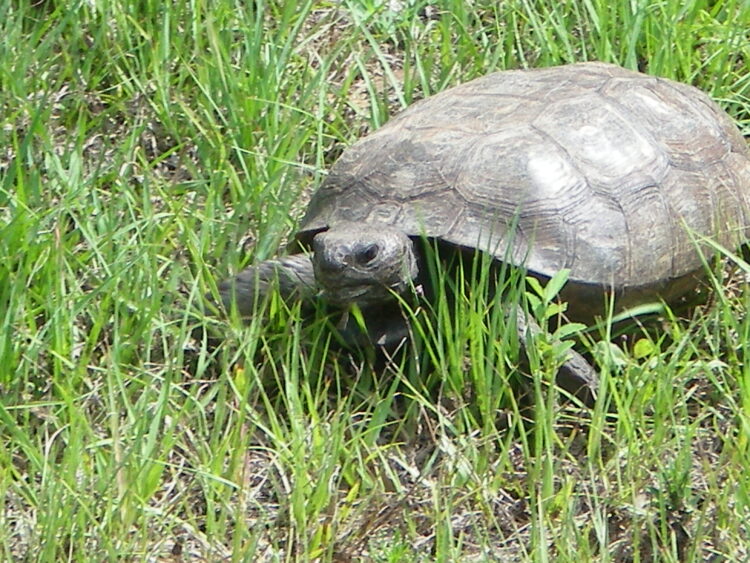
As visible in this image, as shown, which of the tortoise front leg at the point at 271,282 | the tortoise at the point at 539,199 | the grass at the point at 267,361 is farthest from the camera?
the tortoise front leg at the point at 271,282

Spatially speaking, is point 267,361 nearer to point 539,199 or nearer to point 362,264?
point 362,264

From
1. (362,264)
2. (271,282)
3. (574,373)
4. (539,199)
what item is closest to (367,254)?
(362,264)

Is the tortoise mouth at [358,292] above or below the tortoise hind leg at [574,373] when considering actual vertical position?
above

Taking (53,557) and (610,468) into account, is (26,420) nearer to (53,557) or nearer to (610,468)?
(53,557)

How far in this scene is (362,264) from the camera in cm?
352

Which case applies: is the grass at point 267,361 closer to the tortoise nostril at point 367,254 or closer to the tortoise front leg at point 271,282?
the tortoise front leg at point 271,282

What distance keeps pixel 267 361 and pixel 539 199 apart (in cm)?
88

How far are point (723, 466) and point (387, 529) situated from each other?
0.85m

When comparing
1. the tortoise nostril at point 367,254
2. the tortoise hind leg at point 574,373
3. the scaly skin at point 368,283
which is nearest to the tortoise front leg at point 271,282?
the scaly skin at point 368,283

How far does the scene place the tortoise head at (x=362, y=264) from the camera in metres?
3.51

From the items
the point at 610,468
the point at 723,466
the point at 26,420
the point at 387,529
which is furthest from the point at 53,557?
the point at 723,466

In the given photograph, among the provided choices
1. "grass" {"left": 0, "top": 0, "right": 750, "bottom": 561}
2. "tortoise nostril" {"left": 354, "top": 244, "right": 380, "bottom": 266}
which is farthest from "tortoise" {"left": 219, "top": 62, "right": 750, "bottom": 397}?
"grass" {"left": 0, "top": 0, "right": 750, "bottom": 561}

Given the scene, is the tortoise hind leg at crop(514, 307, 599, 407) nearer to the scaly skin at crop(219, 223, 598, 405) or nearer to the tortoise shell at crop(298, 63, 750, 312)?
the scaly skin at crop(219, 223, 598, 405)

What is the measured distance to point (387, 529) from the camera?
3279mm
